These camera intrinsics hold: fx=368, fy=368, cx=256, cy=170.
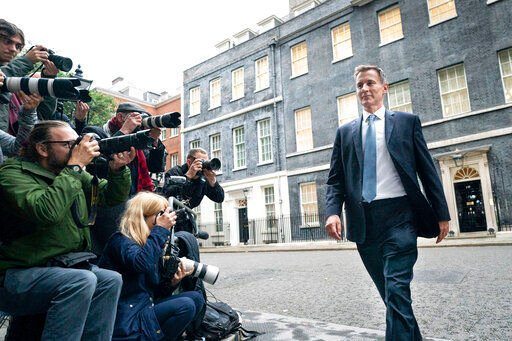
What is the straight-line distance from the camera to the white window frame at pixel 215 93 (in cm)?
2398

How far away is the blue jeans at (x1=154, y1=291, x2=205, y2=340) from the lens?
263 centimetres

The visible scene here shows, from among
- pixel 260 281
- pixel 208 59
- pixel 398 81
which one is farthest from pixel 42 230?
pixel 208 59

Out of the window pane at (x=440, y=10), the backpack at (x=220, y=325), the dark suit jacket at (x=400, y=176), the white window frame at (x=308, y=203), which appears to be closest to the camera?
the dark suit jacket at (x=400, y=176)

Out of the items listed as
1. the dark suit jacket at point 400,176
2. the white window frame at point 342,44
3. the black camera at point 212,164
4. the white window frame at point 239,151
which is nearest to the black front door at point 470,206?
the white window frame at point 342,44

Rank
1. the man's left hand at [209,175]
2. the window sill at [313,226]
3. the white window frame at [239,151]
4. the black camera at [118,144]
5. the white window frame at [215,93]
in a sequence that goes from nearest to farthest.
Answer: the black camera at [118,144] → the man's left hand at [209,175] → the window sill at [313,226] → the white window frame at [239,151] → the white window frame at [215,93]

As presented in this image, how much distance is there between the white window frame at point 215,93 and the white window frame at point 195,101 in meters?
1.21

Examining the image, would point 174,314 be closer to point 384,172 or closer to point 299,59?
point 384,172

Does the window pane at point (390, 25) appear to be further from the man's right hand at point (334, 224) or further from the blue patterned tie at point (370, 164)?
the man's right hand at point (334, 224)

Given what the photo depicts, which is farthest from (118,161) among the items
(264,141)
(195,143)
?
(195,143)

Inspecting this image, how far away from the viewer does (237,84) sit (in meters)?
23.0

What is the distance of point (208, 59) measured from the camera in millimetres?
24750

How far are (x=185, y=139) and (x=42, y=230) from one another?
24.1 m

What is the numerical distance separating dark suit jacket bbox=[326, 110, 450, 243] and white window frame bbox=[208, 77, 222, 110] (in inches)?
852

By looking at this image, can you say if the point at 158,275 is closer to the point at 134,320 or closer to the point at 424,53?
the point at 134,320
